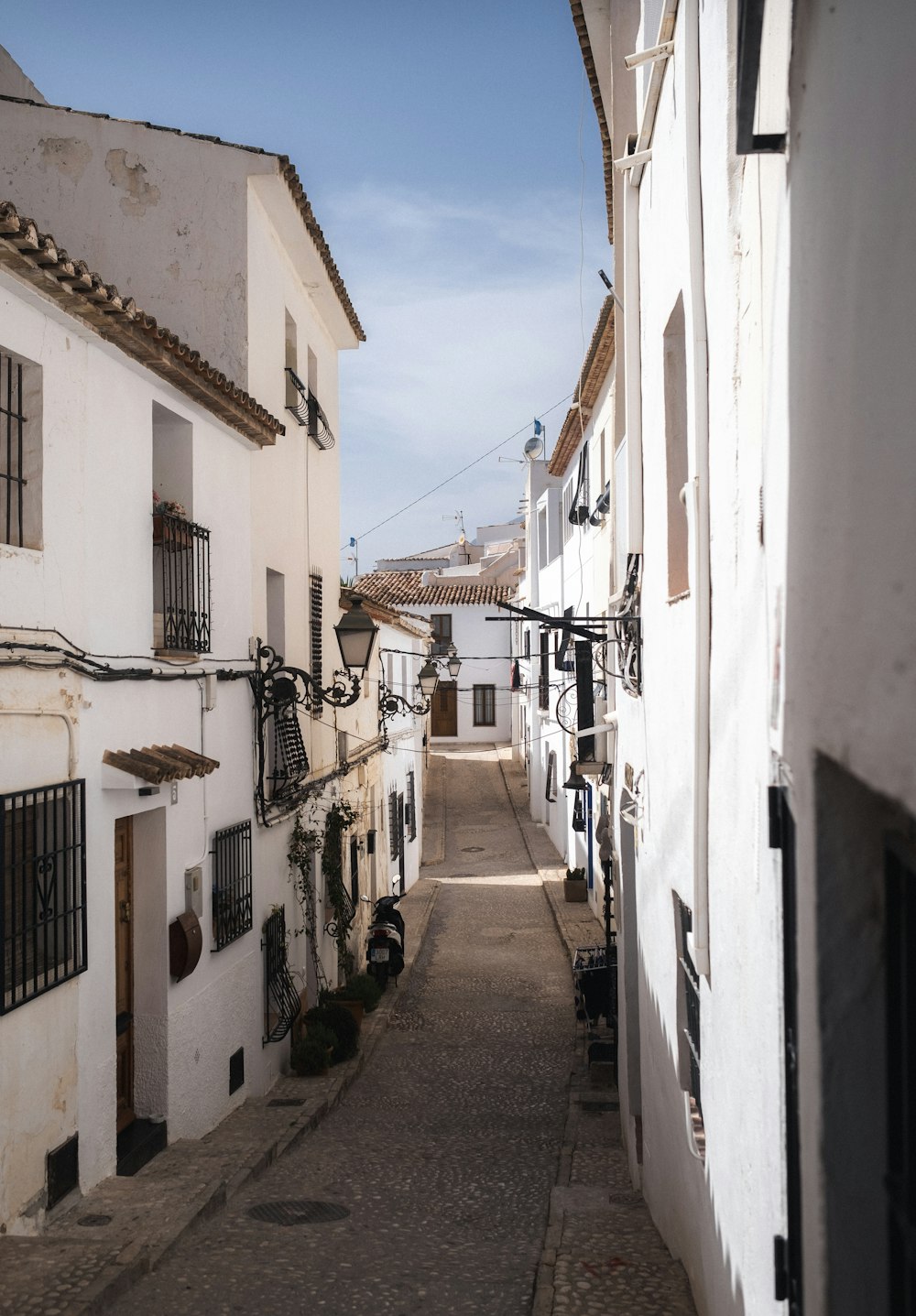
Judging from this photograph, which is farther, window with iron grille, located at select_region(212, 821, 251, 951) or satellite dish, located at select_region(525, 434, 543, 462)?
satellite dish, located at select_region(525, 434, 543, 462)

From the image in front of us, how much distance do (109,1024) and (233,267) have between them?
25.0 feet

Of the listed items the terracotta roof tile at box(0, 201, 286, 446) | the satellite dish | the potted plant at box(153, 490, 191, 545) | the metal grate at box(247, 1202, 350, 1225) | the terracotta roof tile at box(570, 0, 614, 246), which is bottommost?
the metal grate at box(247, 1202, 350, 1225)

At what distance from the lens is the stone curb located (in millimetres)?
5660

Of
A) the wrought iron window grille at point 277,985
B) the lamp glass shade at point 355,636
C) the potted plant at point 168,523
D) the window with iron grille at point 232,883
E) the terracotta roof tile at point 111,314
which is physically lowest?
the wrought iron window grille at point 277,985

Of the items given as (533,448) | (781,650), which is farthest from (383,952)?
(533,448)

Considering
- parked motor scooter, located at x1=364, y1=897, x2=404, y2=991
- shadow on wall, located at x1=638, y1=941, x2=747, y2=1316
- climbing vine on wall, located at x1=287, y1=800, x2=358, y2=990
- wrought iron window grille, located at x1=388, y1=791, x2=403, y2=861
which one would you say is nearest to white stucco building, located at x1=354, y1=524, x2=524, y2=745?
wrought iron window grille, located at x1=388, y1=791, x2=403, y2=861

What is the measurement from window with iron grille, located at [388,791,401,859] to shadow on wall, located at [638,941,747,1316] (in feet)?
47.7

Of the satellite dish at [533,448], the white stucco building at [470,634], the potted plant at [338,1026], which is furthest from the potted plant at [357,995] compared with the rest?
the white stucco building at [470,634]

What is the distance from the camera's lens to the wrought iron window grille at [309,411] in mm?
14258

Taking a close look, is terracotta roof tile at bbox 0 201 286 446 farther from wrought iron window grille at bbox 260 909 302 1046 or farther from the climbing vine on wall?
wrought iron window grille at bbox 260 909 302 1046

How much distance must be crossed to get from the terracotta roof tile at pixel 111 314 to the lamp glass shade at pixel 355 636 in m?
2.41

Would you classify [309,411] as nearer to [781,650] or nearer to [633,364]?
[633,364]

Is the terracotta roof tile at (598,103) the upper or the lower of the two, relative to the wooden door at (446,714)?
upper

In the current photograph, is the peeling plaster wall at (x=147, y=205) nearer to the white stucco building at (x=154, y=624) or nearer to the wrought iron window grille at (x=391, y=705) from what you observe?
the white stucco building at (x=154, y=624)
